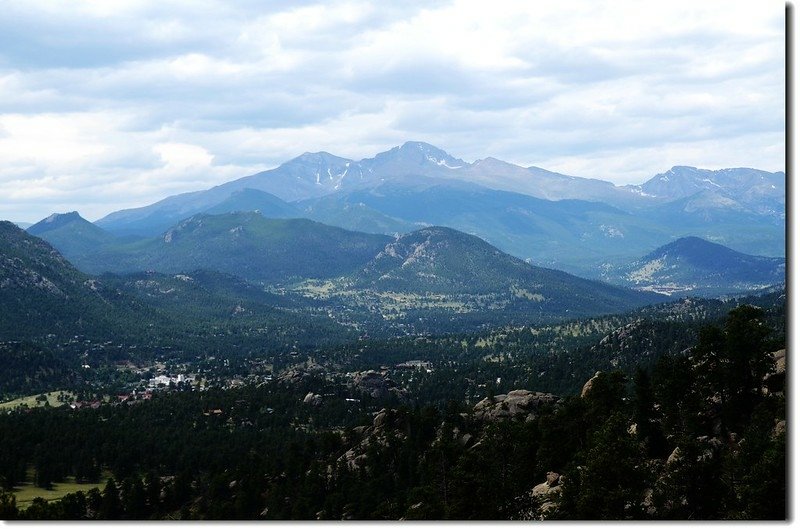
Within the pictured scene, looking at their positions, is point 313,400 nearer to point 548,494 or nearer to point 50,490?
point 50,490

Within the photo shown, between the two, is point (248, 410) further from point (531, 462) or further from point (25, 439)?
point (531, 462)

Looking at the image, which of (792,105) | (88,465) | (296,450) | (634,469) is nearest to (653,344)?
(296,450)

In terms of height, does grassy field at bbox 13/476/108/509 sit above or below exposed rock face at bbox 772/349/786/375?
below

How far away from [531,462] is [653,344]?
119 meters

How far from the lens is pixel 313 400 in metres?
181

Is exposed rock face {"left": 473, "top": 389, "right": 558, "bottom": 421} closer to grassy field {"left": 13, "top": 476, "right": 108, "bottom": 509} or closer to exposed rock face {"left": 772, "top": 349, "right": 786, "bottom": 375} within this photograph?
exposed rock face {"left": 772, "top": 349, "right": 786, "bottom": 375}

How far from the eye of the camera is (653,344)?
199500mm

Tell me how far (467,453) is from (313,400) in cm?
9702

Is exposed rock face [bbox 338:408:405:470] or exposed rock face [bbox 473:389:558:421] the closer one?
exposed rock face [bbox 338:408:405:470]

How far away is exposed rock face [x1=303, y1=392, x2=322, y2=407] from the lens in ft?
589

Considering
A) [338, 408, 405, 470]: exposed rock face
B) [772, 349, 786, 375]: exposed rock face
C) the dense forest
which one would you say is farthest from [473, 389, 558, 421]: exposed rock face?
[772, 349, 786, 375]: exposed rock face

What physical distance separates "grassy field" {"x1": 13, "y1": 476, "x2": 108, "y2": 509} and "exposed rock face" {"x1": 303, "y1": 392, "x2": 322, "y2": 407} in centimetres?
5187

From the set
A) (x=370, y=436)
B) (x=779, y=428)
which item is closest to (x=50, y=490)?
(x=370, y=436)

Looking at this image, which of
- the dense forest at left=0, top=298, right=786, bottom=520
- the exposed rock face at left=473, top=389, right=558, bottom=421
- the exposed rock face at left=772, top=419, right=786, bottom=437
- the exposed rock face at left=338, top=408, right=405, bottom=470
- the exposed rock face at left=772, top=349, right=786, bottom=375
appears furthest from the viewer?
the exposed rock face at left=473, top=389, right=558, bottom=421
